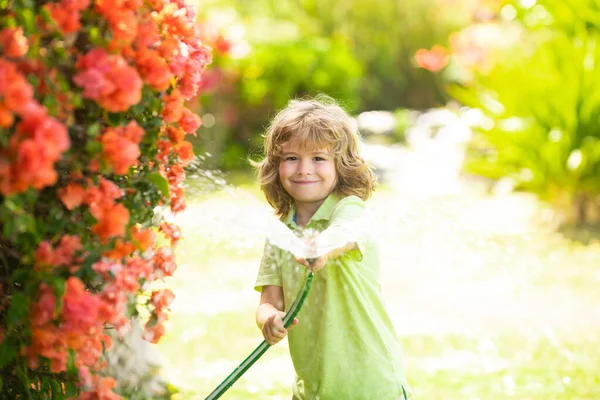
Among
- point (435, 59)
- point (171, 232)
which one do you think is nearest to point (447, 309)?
point (171, 232)

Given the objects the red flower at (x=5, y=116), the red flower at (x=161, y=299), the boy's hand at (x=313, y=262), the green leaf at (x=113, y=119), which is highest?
the green leaf at (x=113, y=119)

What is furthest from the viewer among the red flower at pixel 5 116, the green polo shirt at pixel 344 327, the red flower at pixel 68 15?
the green polo shirt at pixel 344 327

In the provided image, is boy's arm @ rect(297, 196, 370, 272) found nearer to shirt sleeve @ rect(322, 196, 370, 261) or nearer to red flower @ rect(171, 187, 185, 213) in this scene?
shirt sleeve @ rect(322, 196, 370, 261)

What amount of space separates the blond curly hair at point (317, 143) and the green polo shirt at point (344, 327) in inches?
5.7

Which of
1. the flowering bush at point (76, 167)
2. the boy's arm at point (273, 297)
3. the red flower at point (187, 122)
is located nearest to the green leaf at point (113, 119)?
the flowering bush at point (76, 167)

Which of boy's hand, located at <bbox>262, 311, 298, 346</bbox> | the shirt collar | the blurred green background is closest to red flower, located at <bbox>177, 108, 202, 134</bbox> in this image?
the blurred green background

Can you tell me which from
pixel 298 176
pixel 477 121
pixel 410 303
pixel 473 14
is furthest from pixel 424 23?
pixel 298 176

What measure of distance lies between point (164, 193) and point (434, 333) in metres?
3.28

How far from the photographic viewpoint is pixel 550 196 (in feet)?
26.6

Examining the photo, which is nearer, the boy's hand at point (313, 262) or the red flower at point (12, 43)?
the red flower at point (12, 43)

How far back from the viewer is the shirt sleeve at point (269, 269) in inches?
105

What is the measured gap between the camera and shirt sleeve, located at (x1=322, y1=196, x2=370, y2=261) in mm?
2354

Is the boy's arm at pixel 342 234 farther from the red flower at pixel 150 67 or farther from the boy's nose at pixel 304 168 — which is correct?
the red flower at pixel 150 67

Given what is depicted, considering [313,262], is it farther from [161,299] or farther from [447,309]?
[447,309]
